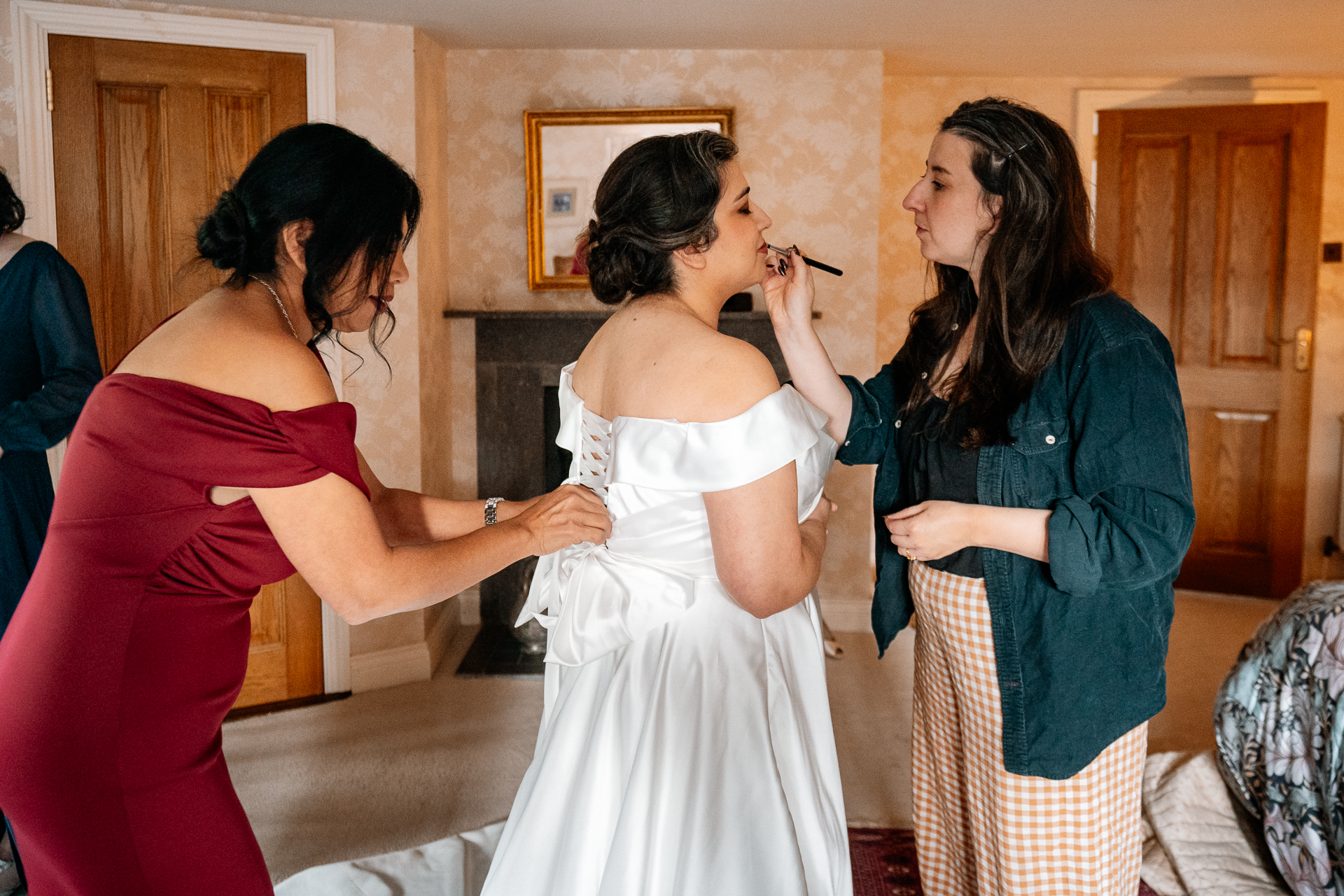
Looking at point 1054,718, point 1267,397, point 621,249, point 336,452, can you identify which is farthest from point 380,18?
point 1267,397

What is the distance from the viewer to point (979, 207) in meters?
1.51

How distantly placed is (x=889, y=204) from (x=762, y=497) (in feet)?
12.2

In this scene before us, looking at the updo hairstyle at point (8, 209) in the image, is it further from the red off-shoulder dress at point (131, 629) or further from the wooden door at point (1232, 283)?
the wooden door at point (1232, 283)

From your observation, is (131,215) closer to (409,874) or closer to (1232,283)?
(409,874)

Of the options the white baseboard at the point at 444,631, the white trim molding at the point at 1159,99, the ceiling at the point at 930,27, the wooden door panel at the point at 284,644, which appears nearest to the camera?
the ceiling at the point at 930,27

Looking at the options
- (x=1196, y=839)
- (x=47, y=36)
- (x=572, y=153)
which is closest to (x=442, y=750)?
(x=1196, y=839)

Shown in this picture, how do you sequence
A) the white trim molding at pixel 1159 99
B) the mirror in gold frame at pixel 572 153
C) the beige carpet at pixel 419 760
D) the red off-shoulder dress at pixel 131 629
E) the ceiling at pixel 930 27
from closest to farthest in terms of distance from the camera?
the red off-shoulder dress at pixel 131 629 → the beige carpet at pixel 419 760 → the ceiling at pixel 930 27 → the mirror in gold frame at pixel 572 153 → the white trim molding at pixel 1159 99

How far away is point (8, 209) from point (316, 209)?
1.56 m

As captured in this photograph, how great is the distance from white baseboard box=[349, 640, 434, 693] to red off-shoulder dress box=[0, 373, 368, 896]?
7.87ft

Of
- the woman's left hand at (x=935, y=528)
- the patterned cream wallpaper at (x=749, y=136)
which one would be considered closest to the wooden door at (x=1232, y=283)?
the patterned cream wallpaper at (x=749, y=136)

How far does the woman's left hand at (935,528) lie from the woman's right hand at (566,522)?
0.41 m

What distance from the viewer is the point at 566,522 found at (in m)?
1.37

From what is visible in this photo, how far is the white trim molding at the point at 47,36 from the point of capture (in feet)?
9.61

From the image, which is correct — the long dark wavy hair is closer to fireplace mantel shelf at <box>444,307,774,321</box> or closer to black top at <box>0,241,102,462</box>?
black top at <box>0,241,102,462</box>
